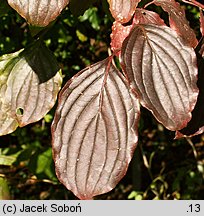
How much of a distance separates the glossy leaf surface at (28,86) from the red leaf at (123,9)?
0.20 meters

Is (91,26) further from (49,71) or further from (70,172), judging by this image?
(70,172)

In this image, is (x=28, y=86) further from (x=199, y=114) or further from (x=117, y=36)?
(x=199, y=114)

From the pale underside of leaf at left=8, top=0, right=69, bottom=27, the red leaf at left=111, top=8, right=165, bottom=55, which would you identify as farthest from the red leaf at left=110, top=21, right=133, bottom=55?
the pale underside of leaf at left=8, top=0, right=69, bottom=27

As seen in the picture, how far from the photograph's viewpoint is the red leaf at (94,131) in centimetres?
91

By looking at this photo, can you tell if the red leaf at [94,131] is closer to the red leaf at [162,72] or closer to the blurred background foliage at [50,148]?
the red leaf at [162,72]

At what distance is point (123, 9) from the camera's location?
906mm

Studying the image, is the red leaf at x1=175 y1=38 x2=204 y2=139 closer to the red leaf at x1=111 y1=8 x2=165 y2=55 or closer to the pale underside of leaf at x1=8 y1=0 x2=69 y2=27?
the red leaf at x1=111 y1=8 x2=165 y2=55

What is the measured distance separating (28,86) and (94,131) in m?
0.19

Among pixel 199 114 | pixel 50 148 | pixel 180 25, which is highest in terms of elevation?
pixel 180 25

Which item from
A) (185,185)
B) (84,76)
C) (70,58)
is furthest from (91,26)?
(84,76)

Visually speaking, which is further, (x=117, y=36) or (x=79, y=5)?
(x=79, y=5)

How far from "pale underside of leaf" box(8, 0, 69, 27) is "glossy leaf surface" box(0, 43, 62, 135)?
0.19 meters

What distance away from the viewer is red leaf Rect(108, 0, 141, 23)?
0.90m

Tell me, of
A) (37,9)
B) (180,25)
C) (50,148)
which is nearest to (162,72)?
(180,25)
